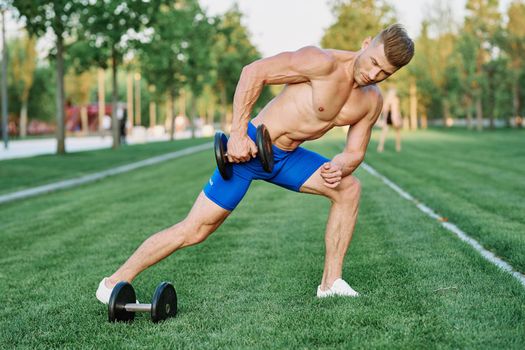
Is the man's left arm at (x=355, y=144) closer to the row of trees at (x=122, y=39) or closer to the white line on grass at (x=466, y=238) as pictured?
the white line on grass at (x=466, y=238)

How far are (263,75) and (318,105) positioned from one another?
0.40m

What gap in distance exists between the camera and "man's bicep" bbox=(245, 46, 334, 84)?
4734mm

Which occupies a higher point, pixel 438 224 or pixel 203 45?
pixel 203 45

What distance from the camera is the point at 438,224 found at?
8.65 metres

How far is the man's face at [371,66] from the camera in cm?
461

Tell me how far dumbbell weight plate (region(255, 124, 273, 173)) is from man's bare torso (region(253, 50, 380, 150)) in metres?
0.22

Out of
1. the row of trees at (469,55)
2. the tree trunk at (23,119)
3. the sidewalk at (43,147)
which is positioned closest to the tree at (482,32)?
the row of trees at (469,55)

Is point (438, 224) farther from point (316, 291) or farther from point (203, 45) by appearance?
point (203, 45)

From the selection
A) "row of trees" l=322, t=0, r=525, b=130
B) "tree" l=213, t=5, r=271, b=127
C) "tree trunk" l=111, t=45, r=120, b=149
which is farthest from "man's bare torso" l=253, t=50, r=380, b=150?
"row of trees" l=322, t=0, r=525, b=130

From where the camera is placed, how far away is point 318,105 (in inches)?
191

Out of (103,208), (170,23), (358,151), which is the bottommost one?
(103,208)

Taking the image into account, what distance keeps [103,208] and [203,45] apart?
116 feet

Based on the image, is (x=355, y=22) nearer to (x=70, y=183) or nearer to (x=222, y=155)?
(x=70, y=183)

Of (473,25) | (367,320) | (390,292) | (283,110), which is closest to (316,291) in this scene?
(390,292)
